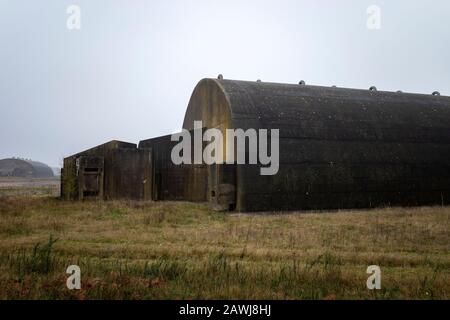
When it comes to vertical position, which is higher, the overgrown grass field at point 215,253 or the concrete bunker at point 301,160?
the concrete bunker at point 301,160

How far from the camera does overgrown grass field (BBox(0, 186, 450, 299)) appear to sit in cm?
526

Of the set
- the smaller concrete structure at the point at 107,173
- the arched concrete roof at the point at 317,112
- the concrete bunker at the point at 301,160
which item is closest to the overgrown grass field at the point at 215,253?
the concrete bunker at the point at 301,160

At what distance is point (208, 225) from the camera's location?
12.1m

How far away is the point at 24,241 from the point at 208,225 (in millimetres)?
5185

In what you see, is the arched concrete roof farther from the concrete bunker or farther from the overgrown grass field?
the overgrown grass field

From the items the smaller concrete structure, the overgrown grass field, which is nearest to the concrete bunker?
the smaller concrete structure

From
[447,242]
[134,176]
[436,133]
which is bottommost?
[447,242]

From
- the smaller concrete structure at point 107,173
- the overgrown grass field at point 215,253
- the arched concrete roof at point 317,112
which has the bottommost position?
the overgrown grass field at point 215,253

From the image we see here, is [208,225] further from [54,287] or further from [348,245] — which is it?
[54,287]

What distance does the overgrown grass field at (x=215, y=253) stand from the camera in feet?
17.3

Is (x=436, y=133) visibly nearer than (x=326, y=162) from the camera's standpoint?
No

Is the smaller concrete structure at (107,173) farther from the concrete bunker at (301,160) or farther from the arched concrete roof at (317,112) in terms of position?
the arched concrete roof at (317,112)
